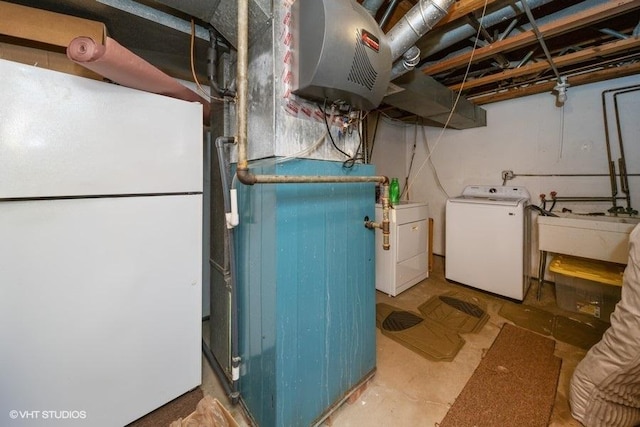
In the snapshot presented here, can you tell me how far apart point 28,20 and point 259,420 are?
211cm

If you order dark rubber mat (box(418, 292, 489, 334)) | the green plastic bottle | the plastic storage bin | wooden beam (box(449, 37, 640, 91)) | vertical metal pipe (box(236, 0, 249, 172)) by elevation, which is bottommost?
dark rubber mat (box(418, 292, 489, 334))

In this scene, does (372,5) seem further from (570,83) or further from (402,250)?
(570,83)

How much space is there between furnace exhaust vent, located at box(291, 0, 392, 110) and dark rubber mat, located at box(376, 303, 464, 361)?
6.01 feet

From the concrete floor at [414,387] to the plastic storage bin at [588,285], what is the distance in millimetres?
752

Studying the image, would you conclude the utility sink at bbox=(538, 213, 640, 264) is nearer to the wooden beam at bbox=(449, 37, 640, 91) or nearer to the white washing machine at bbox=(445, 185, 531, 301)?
the white washing machine at bbox=(445, 185, 531, 301)

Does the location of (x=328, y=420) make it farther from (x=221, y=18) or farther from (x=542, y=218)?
(x=542, y=218)

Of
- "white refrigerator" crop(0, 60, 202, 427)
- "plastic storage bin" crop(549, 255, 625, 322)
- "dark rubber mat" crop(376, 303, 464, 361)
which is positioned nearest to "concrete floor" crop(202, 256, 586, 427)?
"dark rubber mat" crop(376, 303, 464, 361)

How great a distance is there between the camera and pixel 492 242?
2.57 metres

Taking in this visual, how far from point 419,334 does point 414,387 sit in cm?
57

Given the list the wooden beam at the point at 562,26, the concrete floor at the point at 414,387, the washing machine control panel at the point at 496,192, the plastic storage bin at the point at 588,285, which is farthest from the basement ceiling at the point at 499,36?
the concrete floor at the point at 414,387

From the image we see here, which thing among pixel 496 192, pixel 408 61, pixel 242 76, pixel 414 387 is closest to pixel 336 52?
pixel 242 76

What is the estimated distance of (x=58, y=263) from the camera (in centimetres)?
102

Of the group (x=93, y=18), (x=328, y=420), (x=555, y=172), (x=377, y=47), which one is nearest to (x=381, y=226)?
(x=377, y=47)

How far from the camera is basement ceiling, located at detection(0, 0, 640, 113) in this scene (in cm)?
125
